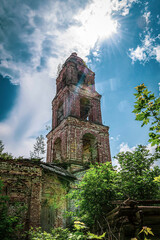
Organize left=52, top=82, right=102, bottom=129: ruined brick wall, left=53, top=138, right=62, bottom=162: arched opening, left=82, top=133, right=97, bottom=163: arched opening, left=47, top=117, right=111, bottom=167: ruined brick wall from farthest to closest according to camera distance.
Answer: left=53, top=138, right=62, bottom=162: arched opening, left=52, top=82, right=102, bottom=129: ruined brick wall, left=82, top=133, right=97, bottom=163: arched opening, left=47, top=117, right=111, bottom=167: ruined brick wall

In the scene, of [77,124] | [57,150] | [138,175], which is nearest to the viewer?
[138,175]

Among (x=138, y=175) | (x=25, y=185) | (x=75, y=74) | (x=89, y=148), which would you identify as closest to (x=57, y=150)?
(x=89, y=148)

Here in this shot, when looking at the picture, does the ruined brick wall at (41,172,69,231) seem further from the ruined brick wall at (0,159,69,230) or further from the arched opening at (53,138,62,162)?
the arched opening at (53,138,62,162)

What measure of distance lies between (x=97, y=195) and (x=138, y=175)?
2.61 metres

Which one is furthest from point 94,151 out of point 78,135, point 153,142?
point 153,142

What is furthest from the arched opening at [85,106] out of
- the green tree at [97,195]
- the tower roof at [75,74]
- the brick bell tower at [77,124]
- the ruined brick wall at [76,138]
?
the green tree at [97,195]

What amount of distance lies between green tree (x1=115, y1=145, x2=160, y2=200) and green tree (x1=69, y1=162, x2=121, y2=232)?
2.32 ft

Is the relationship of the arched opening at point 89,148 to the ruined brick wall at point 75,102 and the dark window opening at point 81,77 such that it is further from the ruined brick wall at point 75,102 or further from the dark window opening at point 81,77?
the dark window opening at point 81,77

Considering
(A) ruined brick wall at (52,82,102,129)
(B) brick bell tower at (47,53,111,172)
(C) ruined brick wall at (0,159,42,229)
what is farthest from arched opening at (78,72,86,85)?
(C) ruined brick wall at (0,159,42,229)

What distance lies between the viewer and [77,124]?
16.8 m

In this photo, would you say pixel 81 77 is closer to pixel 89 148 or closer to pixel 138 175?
pixel 89 148

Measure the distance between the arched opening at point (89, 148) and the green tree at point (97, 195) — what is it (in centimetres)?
934

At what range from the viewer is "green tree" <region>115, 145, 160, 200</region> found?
797cm

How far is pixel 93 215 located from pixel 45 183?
4.07m
